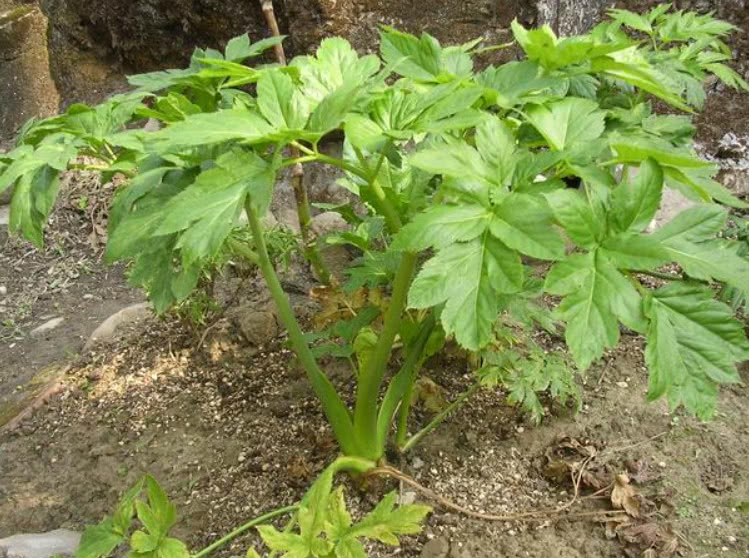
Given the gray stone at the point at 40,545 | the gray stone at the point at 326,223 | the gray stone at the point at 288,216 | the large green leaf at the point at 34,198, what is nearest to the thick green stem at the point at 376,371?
the large green leaf at the point at 34,198

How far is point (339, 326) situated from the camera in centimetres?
203

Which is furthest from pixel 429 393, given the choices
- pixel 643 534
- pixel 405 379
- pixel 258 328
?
pixel 258 328

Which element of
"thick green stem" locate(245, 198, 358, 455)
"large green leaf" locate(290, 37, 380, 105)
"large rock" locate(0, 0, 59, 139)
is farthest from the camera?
"large rock" locate(0, 0, 59, 139)

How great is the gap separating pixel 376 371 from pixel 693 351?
76cm

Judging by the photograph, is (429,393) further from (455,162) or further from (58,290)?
(58,290)

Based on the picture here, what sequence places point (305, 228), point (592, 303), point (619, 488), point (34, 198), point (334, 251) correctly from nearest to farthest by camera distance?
point (592, 303) → point (34, 198) → point (619, 488) → point (305, 228) → point (334, 251)

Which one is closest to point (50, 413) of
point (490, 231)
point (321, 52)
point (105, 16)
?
point (321, 52)

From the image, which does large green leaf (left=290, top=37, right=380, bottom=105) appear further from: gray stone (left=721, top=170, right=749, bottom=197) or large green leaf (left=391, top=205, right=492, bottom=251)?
gray stone (left=721, top=170, right=749, bottom=197)

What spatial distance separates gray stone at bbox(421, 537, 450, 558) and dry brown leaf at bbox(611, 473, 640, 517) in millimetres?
467

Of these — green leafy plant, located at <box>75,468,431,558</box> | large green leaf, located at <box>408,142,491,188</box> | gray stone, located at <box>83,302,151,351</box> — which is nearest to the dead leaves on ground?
green leafy plant, located at <box>75,468,431,558</box>

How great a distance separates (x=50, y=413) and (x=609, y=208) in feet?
7.14

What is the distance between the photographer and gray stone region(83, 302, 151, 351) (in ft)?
10.0

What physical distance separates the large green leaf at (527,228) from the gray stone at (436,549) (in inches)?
39.1

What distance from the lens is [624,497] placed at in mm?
1995
